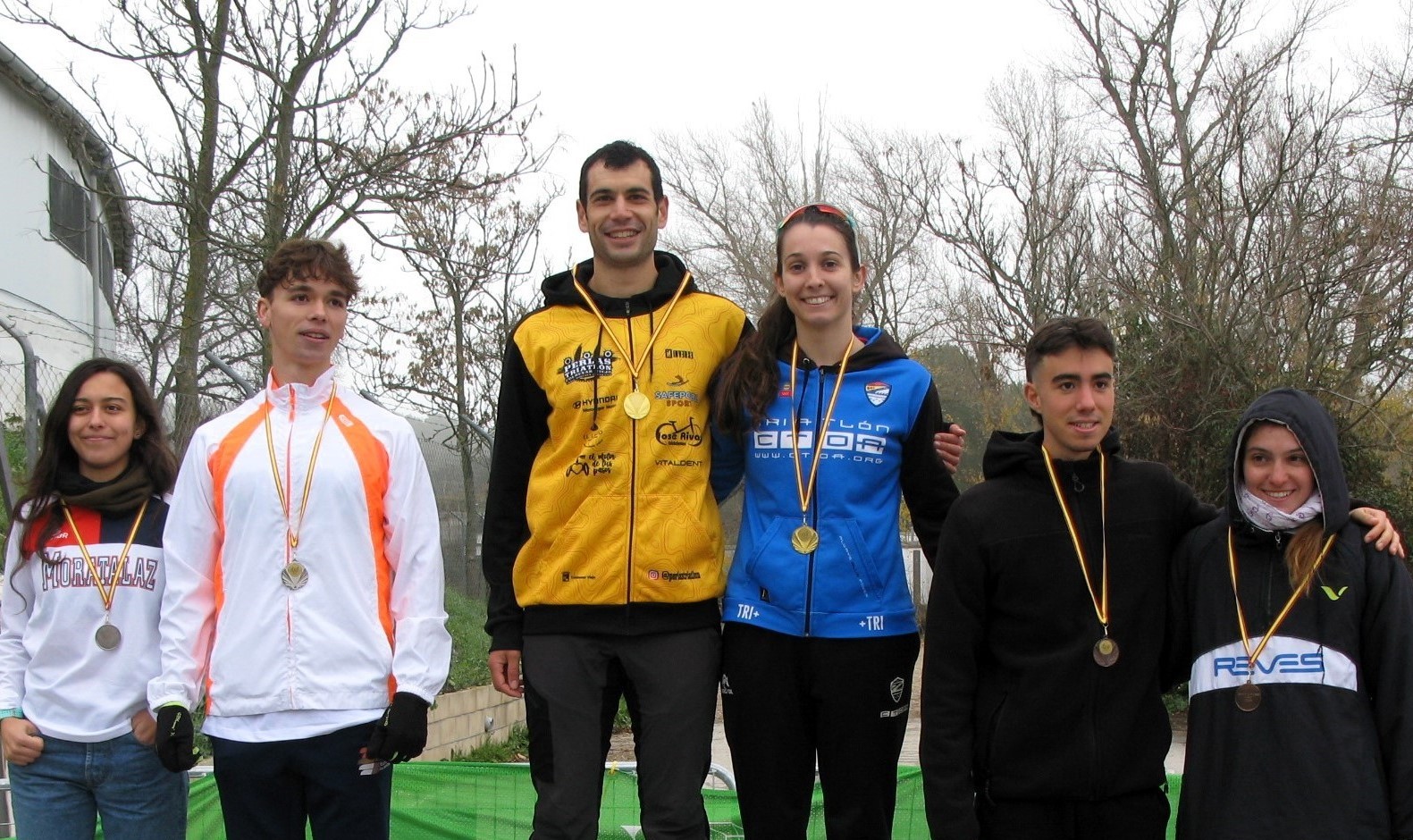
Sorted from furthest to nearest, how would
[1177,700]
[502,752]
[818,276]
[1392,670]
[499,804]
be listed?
[1177,700] → [502,752] → [499,804] → [818,276] → [1392,670]

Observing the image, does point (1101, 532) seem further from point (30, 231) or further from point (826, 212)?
point (30, 231)

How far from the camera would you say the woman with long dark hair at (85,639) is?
3.30 meters

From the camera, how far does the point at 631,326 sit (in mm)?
3447

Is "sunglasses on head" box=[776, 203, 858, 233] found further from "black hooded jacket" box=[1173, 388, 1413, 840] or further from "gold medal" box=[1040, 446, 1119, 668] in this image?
"black hooded jacket" box=[1173, 388, 1413, 840]

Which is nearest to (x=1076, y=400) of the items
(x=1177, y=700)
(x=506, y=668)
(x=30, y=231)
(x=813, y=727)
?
(x=813, y=727)

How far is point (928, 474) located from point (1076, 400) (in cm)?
48

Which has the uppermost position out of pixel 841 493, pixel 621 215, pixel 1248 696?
pixel 621 215

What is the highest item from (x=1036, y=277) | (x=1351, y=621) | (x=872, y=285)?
(x=872, y=285)

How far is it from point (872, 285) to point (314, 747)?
2401 cm

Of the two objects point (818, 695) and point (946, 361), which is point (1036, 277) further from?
point (818, 695)

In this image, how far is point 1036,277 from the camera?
1759 cm

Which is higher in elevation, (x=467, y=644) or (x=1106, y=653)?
(x=1106, y=653)

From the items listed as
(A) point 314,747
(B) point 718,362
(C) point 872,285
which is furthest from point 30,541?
(C) point 872,285

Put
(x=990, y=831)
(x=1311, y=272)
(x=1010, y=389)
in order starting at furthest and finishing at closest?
1. (x=1010, y=389)
2. (x=1311, y=272)
3. (x=990, y=831)
